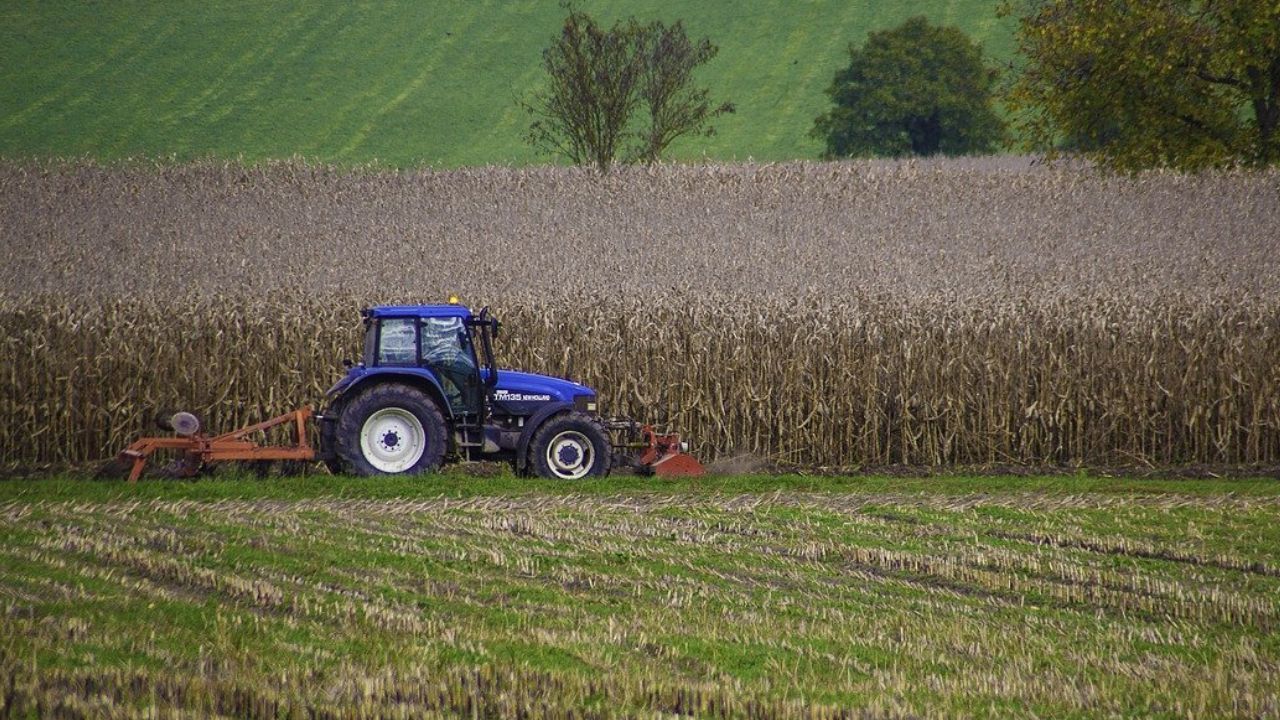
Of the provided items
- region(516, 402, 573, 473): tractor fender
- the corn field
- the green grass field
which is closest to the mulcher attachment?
region(516, 402, 573, 473): tractor fender

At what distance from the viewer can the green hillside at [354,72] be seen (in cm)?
5788

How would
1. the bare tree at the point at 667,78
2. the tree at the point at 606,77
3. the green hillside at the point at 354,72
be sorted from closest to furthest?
the tree at the point at 606,77, the bare tree at the point at 667,78, the green hillside at the point at 354,72

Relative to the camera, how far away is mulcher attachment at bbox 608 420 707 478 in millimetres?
16391

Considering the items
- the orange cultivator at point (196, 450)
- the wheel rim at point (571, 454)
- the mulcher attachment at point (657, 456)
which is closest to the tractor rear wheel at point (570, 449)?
the wheel rim at point (571, 454)

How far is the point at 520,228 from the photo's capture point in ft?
112

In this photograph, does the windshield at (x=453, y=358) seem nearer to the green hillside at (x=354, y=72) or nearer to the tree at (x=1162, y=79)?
the tree at (x=1162, y=79)

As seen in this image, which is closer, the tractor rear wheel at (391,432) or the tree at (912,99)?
the tractor rear wheel at (391,432)

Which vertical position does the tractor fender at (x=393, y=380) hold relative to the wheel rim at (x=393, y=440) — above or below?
above

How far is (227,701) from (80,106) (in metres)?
56.8

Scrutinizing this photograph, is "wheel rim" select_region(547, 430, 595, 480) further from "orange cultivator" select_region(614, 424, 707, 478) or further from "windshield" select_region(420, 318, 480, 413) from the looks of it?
"windshield" select_region(420, 318, 480, 413)

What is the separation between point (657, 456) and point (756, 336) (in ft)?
8.83

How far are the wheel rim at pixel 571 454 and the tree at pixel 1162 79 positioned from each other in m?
18.0

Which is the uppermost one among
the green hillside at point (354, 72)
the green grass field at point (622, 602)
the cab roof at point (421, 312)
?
the green hillside at point (354, 72)

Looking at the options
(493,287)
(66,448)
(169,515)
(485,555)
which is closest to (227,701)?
(485,555)
